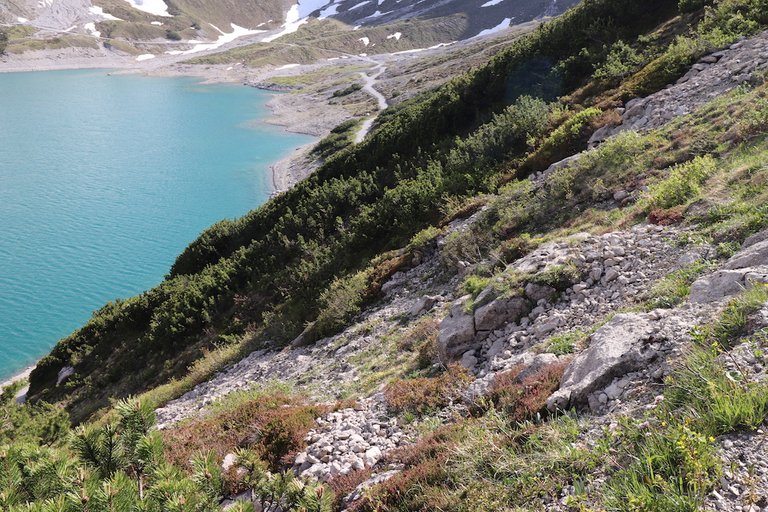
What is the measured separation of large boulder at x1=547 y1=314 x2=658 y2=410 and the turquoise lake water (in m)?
31.3

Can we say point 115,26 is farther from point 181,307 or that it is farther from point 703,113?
point 703,113

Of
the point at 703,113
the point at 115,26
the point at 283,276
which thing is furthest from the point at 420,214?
the point at 115,26

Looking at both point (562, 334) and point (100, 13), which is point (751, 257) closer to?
point (562, 334)

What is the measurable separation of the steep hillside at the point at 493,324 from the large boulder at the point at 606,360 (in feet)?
0.09

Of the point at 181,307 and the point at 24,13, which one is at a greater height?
the point at 24,13

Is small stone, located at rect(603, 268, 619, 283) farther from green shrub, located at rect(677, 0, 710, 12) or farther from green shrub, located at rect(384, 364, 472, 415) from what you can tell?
green shrub, located at rect(677, 0, 710, 12)

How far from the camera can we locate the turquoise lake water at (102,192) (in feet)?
106

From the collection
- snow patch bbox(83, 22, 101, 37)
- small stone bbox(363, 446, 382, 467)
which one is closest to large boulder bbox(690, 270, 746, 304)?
small stone bbox(363, 446, 382, 467)

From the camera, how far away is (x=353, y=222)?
2045 cm

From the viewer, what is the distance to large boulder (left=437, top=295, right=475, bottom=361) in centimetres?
966

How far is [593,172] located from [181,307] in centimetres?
1741

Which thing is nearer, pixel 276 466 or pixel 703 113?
pixel 276 466

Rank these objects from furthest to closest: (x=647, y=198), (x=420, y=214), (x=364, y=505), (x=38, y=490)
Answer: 1. (x=420, y=214)
2. (x=647, y=198)
3. (x=364, y=505)
4. (x=38, y=490)

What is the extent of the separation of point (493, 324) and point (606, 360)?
363 centimetres
